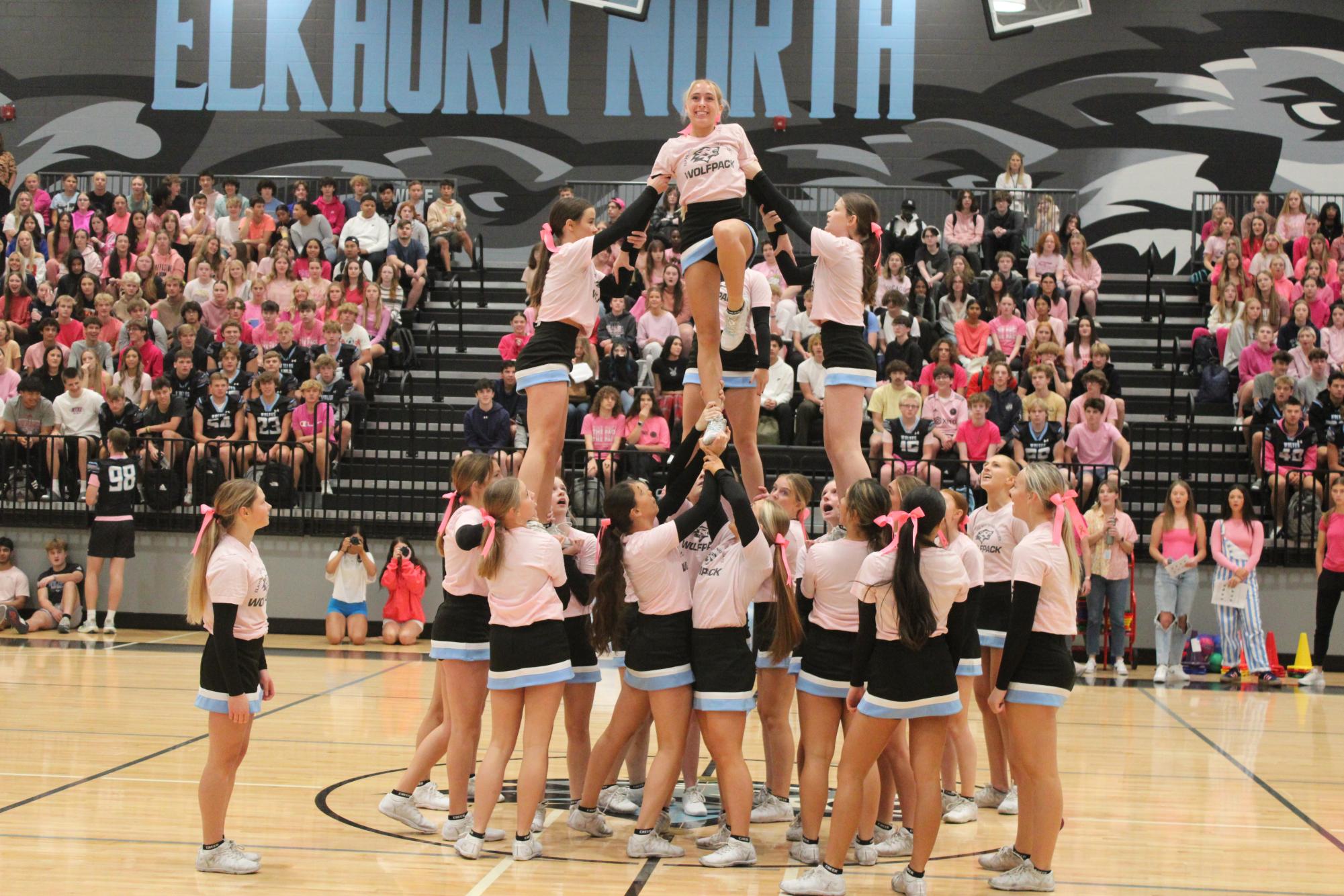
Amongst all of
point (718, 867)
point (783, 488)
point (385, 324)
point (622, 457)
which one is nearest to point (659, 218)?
point (385, 324)

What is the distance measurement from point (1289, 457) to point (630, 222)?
8.18 metres

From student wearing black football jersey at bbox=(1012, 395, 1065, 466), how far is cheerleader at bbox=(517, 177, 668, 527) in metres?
6.45

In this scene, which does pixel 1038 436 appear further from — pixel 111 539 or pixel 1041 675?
pixel 111 539

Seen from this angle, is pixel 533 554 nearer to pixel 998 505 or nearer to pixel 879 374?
pixel 998 505

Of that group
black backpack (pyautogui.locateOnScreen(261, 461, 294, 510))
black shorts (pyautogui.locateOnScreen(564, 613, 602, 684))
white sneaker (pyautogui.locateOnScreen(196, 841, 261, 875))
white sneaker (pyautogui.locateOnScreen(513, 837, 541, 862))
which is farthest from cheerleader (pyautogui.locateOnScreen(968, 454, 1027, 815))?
black backpack (pyautogui.locateOnScreen(261, 461, 294, 510))

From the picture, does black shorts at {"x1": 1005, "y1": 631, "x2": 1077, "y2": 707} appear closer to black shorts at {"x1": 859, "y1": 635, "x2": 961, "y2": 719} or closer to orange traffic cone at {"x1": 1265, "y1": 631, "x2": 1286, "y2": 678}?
black shorts at {"x1": 859, "y1": 635, "x2": 961, "y2": 719}

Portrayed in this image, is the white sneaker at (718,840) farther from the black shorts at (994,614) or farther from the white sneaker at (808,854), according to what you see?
the black shorts at (994,614)

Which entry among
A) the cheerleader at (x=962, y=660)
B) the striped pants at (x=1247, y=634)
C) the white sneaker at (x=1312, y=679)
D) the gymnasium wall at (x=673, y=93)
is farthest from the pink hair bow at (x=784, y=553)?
the gymnasium wall at (x=673, y=93)

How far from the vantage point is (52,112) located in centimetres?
1930

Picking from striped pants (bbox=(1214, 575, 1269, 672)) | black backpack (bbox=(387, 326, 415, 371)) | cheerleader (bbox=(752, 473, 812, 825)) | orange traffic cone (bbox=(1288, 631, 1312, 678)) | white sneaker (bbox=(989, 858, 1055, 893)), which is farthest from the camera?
black backpack (bbox=(387, 326, 415, 371))

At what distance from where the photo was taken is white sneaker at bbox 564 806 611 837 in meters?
5.91

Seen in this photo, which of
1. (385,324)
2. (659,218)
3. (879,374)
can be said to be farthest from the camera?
(659,218)

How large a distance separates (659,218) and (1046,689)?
1091 cm

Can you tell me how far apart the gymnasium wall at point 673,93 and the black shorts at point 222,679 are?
13608mm
